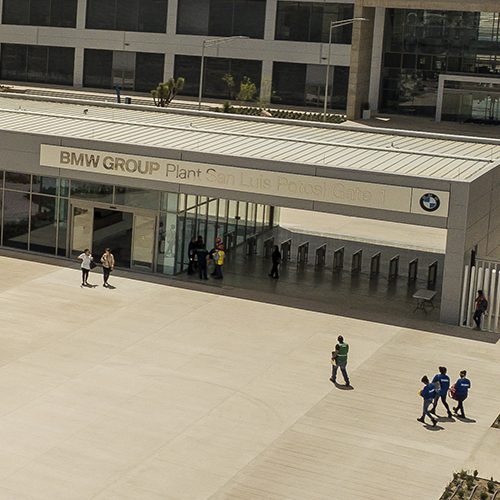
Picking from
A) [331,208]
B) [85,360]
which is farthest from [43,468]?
[331,208]

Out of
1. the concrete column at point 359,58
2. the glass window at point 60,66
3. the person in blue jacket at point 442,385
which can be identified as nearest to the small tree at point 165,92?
the concrete column at point 359,58

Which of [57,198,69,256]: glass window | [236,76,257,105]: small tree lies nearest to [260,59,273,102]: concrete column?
[236,76,257,105]: small tree

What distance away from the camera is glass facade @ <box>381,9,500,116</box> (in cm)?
7888

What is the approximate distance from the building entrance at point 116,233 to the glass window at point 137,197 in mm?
293

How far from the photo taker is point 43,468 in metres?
20.3

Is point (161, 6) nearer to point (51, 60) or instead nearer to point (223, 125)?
point (51, 60)

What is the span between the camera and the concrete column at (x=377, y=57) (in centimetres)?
8100

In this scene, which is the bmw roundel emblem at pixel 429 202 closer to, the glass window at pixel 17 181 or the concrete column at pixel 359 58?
the glass window at pixel 17 181

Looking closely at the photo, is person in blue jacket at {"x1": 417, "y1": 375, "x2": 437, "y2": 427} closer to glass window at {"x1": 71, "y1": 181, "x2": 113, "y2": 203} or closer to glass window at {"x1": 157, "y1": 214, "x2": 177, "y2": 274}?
glass window at {"x1": 157, "y1": 214, "x2": 177, "y2": 274}

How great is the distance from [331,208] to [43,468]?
51.8 ft

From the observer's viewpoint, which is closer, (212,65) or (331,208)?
(331,208)

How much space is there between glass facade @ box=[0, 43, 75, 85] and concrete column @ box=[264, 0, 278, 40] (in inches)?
733

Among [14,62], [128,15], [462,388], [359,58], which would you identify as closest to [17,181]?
[462,388]

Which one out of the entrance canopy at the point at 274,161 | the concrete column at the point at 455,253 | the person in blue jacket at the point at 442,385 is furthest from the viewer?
the entrance canopy at the point at 274,161
